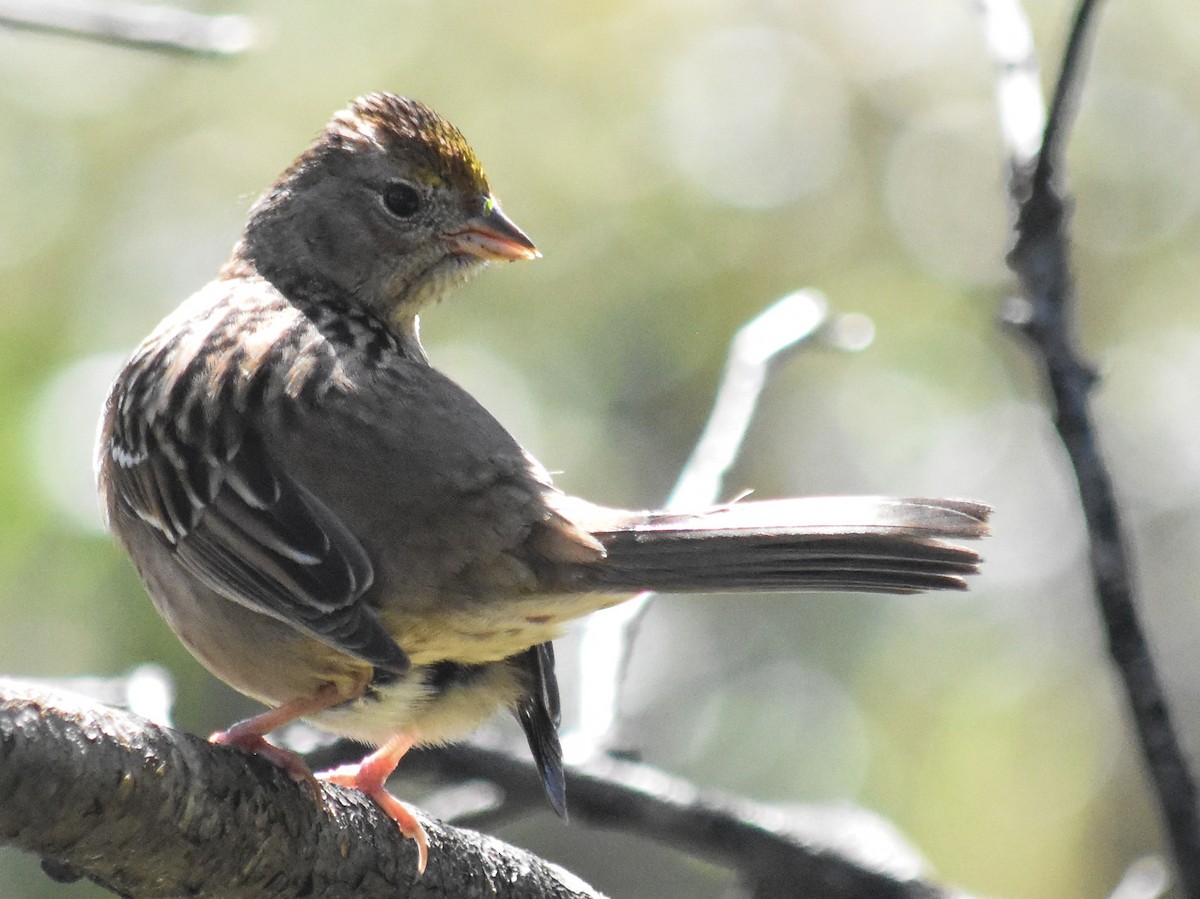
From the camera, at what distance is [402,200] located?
15.6 feet

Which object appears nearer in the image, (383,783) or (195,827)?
(195,827)

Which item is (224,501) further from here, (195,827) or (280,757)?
(195,827)

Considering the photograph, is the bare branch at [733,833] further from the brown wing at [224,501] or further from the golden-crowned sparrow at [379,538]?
the brown wing at [224,501]

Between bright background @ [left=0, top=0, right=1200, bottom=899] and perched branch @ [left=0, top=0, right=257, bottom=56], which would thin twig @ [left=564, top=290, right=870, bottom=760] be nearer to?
perched branch @ [left=0, top=0, right=257, bottom=56]

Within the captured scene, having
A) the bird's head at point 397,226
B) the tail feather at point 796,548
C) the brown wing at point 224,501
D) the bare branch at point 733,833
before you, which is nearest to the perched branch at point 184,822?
the brown wing at point 224,501

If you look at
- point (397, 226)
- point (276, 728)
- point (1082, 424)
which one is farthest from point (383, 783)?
point (1082, 424)

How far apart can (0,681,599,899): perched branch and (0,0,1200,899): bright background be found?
12.8ft

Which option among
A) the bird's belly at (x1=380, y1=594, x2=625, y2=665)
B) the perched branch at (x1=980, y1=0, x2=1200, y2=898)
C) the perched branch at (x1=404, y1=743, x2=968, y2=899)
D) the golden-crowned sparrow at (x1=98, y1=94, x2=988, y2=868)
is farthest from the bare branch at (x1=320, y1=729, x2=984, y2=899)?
the perched branch at (x1=980, y1=0, x2=1200, y2=898)

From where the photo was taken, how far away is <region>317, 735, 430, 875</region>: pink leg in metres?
3.13

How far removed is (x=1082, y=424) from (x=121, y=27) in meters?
2.33

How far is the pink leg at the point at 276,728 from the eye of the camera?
286 centimetres

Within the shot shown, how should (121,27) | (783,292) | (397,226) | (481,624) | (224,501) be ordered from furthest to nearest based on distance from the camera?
(783,292), (397,226), (224,501), (121,27), (481,624)

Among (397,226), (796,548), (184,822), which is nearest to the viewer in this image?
(184,822)

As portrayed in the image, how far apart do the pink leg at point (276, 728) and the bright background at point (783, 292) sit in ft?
10.9
